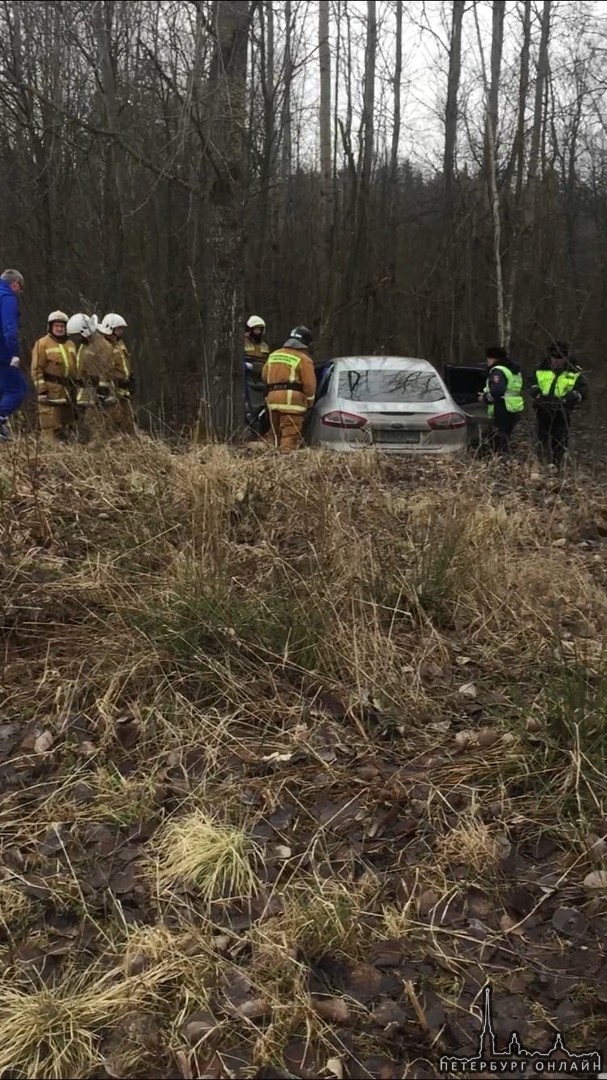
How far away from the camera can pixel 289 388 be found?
8609 mm

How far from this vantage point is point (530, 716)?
334cm

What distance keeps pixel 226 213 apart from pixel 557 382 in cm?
427

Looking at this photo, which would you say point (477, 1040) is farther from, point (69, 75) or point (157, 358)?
point (69, 75)

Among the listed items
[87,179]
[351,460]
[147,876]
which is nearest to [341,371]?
[351,460]

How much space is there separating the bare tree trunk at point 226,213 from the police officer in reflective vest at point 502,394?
9.92 ft

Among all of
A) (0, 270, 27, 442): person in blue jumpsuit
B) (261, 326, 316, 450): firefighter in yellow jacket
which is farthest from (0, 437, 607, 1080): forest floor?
(0, 270, 27, 442): person in blue jumpsuit

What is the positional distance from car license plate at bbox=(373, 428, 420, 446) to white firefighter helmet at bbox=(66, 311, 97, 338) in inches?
130

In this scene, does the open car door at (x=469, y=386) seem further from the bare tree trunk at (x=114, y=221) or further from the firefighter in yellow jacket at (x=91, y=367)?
the bare tree trunk at (x=114, y=221)

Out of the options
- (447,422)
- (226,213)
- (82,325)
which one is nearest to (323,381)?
(447,422)

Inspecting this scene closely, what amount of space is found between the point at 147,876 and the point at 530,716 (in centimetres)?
160

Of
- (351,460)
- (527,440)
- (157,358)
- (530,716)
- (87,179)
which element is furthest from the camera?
(87,179)

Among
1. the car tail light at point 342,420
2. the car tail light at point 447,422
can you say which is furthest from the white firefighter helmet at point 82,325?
the car tail light at point 447,422

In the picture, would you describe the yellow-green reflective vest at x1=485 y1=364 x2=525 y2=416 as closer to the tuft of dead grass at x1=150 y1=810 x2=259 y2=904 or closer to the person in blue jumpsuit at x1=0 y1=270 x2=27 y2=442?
the person in blue jumpsuit at x1=0 y1=270 x2=27 y2=442

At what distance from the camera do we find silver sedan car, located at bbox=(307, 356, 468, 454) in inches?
324
